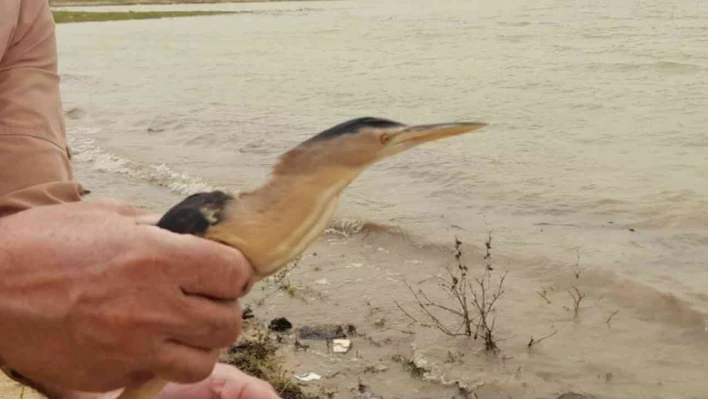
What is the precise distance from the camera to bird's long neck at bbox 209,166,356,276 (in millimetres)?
1479

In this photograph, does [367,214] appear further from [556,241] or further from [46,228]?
[46,228]

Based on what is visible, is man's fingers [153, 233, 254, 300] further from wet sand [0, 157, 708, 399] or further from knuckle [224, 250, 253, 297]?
wet sand [0, 157, 708, 399]

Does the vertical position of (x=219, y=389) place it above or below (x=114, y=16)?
above

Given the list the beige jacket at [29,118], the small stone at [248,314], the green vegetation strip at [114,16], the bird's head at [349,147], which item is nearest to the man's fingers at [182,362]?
the bird's head at [349,147]

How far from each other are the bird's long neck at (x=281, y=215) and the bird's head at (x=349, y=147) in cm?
1

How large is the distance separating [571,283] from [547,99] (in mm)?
8668

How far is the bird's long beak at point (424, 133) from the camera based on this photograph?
4.89 feet

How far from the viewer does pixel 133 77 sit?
22.5m

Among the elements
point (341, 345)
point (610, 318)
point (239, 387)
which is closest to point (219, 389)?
point (239, 387)

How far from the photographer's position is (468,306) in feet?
20.4

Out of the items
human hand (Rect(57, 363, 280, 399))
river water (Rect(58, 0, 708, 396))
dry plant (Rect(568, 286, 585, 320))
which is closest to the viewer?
human hand (Rect(57, 363, 280, 399))

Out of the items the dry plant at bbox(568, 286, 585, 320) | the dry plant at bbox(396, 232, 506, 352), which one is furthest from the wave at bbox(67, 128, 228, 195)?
the dry plant at bbox(568, 286, 585, 320)

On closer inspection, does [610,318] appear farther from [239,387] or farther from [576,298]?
[239,387]

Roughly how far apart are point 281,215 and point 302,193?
49 millimetres
